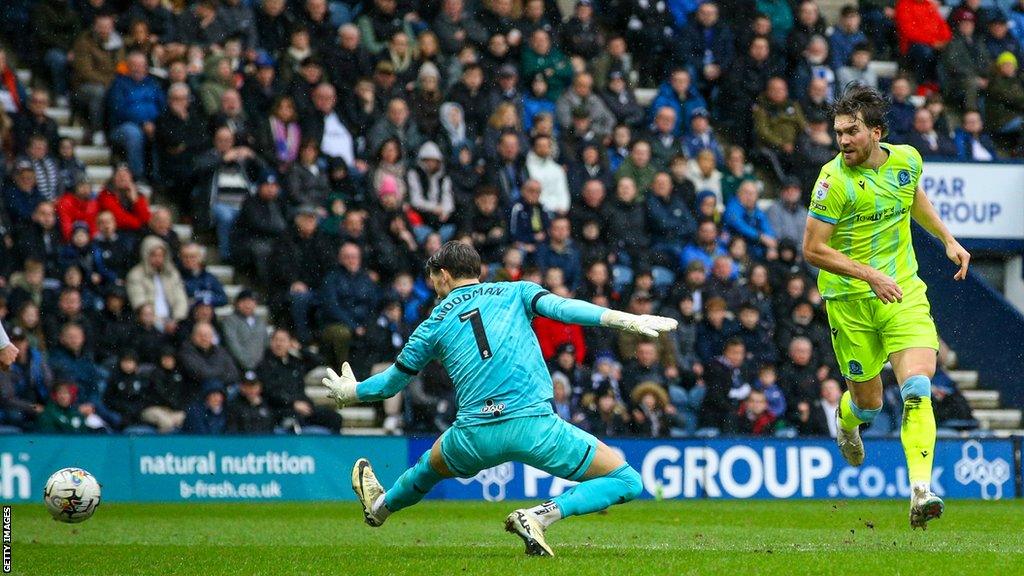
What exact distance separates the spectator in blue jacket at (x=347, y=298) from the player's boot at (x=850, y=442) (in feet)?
27.0

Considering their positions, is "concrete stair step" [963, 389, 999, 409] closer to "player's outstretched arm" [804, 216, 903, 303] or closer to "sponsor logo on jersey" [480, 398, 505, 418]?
"player's outstretched arm" [804, 216, 903, 303]

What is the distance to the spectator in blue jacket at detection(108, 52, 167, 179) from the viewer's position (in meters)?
19.6

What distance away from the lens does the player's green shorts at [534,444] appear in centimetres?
922

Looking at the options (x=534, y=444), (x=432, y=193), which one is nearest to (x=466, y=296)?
(x=534, y=444)

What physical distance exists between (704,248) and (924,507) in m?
12.0

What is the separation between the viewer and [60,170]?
18.8 m

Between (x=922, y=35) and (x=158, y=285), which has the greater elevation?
(x=922, y=35)

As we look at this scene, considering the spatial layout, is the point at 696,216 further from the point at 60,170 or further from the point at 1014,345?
the point at 60,170

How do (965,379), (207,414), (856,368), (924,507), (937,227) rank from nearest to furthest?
(924,507) < (937,227) < (856,368) < (207,414) < (965,379)

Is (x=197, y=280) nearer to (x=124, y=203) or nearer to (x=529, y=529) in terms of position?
(x=124, y=203)

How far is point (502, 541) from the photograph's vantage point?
11195 millimetres

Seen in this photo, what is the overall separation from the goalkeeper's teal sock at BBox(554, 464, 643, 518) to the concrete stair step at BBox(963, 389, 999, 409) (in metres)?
14.4

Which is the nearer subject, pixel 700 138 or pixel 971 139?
pixel 700 138

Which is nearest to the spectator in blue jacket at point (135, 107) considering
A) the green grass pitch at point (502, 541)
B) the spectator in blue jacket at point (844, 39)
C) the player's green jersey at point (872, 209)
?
the green grass pitch at point (502, 541)
